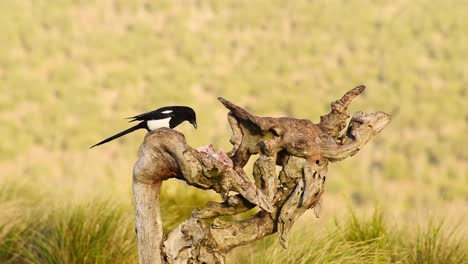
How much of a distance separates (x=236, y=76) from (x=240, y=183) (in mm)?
15328

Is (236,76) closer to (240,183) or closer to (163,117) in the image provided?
(163,117)

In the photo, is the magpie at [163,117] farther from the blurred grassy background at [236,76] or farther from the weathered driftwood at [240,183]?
the blurred grassy background at [236,76]

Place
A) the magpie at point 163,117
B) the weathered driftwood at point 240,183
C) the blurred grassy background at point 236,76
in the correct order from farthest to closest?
1. the blurred grassy background at point 236,76
2. the magpie at point 163,117
3. the weathered driftwood at point 240,183

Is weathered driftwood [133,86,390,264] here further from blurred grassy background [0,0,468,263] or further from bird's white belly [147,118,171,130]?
blurred grassy background [0,0,468,263]

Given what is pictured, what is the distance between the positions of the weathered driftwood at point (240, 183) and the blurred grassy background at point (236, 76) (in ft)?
16.2

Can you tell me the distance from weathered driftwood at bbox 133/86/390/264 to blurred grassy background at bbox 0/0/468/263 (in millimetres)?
4923

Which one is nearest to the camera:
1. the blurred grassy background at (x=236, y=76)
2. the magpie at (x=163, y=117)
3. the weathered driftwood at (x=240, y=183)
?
the weathered driftwood at (x=240, y=183)

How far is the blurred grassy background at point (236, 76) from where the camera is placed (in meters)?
13.8

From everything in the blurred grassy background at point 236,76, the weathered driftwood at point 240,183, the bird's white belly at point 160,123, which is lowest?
the weathered driftwood at point 240,183

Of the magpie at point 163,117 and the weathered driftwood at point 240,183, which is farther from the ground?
the magpie at point 163,117

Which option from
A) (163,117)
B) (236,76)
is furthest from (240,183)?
(236,76)

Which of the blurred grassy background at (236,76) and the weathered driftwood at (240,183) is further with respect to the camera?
the blurred grassy background at (236,76)

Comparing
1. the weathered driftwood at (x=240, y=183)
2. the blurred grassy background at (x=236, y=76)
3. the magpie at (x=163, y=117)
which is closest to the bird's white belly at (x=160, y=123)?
the magpie at (x=163, y=117)

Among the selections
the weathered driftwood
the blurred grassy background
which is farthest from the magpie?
the blurred grassy background
